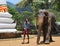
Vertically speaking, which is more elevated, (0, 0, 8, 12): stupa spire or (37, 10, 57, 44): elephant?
(0, 0, 8, 12): stupa spire

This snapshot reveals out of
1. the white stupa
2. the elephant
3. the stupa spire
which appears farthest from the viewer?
the stupa spire

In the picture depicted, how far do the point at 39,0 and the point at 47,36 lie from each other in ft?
45.8

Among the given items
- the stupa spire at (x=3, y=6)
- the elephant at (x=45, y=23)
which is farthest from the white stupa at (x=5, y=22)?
the elephant at (x=45, y=23)

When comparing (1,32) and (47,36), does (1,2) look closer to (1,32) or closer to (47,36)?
(1,32)

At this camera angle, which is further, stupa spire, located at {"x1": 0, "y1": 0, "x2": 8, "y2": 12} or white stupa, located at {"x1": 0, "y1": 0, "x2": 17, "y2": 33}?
stupa spire, located at {"x1": 0, "y1": 0, "x2": 8, "y2": 12}

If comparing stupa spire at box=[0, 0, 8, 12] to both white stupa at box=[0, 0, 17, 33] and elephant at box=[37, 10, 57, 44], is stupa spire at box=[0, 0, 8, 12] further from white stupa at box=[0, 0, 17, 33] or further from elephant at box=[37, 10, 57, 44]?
elephant at box=[37, 10, 57, 44]

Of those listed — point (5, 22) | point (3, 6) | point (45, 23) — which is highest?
point (3, 6)

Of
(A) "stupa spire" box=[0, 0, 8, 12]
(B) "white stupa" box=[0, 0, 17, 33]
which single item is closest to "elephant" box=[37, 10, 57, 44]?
(B) "white stupa" box=[0, 0, 17, 33]

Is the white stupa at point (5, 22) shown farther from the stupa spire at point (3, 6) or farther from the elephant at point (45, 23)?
the elephant at point (45, 23)

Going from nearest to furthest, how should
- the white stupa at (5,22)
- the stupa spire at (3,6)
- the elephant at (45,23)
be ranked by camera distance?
the elephant at (45,23) < the white stupa at (5,22) < the stupa spire at (3,6)

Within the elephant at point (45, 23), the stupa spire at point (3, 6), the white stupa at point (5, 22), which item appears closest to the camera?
the elephant at point (45, 23)

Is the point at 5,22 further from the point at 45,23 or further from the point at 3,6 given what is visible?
the point at 45,23

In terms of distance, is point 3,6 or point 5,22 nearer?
point 5,22

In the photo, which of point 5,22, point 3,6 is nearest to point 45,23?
point 5,22
